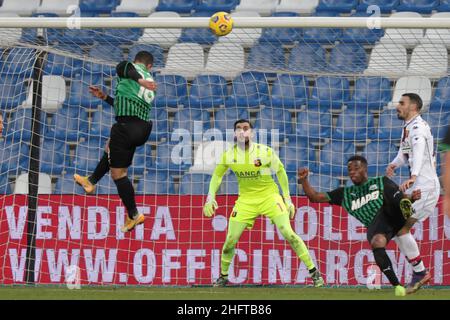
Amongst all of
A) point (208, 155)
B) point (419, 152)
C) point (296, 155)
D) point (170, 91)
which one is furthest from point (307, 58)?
point (419, 152)

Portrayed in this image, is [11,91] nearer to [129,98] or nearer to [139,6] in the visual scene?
[139,6]

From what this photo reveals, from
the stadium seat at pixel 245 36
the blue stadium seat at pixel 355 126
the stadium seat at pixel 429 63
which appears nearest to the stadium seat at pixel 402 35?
the stadium seat at pixel 429 63

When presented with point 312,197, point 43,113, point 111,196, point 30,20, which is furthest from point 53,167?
point 312,197

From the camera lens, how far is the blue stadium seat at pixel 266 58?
14617mm

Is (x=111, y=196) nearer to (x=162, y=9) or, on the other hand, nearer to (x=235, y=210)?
(x=235, y=210)

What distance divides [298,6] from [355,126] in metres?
3.09

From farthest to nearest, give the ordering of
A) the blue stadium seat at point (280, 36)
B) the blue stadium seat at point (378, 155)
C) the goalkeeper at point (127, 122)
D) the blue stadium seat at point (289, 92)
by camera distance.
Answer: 1. the blue stadium seat at point (280, 36)
2. the blue stadium seat at point (289, 92)
3. the blue stadium seat at point (378, 155)
4. the goalkeeper at point (127, 122)

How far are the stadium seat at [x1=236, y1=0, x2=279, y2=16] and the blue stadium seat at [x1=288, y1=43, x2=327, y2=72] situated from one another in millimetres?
1215

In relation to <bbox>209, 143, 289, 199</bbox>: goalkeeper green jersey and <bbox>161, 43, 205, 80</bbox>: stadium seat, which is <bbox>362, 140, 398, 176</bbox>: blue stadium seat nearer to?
<bbox>209, 143, 289, 199</bbox>: goalkeeper green jersey

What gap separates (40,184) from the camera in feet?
47.8

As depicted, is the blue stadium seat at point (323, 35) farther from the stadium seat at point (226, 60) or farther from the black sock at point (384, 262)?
the black sock at point (384, 262)

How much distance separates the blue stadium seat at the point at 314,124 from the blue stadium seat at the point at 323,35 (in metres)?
1.54

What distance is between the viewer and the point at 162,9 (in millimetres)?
17531

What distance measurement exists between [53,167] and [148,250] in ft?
7.07
